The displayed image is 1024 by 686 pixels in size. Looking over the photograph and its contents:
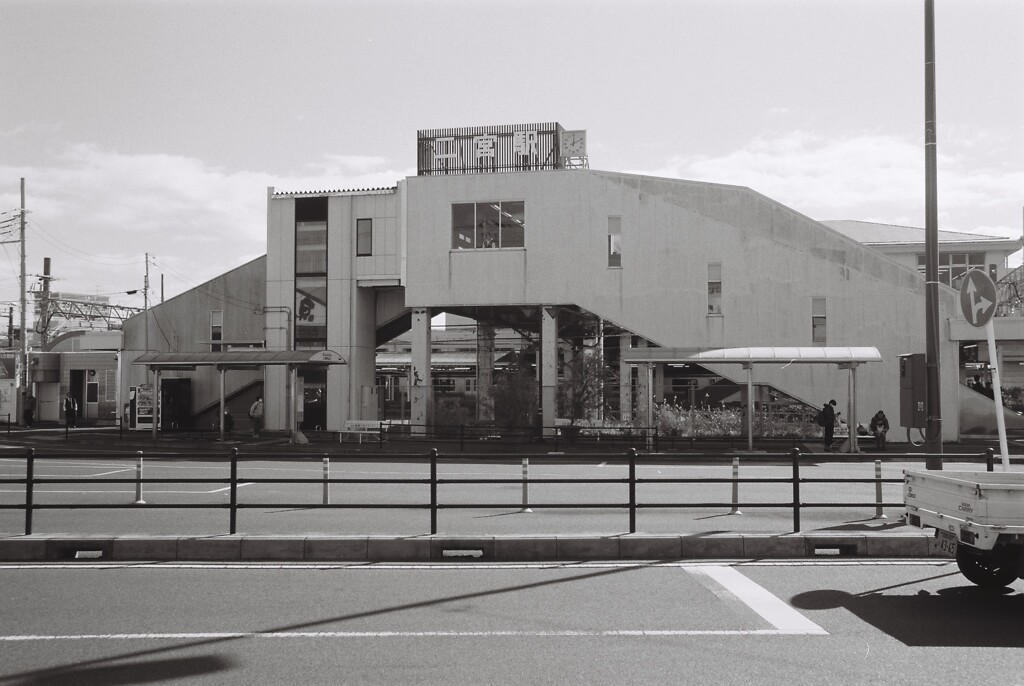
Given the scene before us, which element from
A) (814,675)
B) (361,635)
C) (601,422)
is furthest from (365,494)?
(601,422)

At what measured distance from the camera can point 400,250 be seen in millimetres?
37719

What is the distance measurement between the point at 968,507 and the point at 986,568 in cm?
121

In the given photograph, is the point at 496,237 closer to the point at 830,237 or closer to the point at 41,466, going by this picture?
the point at 830,237

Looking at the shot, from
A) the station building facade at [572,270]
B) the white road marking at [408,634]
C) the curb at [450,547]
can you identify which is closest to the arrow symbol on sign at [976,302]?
the curb at [450,547]

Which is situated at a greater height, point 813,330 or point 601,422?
point 813,330

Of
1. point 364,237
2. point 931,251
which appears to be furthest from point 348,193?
point 931,251

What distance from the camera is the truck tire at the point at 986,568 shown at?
804 cm

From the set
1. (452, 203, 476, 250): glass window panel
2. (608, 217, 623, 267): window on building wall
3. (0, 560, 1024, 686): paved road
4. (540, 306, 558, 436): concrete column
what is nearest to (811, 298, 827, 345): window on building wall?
(608, 217, 623, 267): window on building wall

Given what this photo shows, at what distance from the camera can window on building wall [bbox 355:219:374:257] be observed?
39.1m

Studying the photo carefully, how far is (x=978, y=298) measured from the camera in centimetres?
995

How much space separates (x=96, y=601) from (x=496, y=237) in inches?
1161

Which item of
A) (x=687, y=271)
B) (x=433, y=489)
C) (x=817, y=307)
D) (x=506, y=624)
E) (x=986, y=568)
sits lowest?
(x=506, y=624)

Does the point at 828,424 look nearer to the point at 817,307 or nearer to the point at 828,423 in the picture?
the point at 828,423

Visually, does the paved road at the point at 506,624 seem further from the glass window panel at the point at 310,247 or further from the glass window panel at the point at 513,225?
the glass window panel at the point at 310,247
